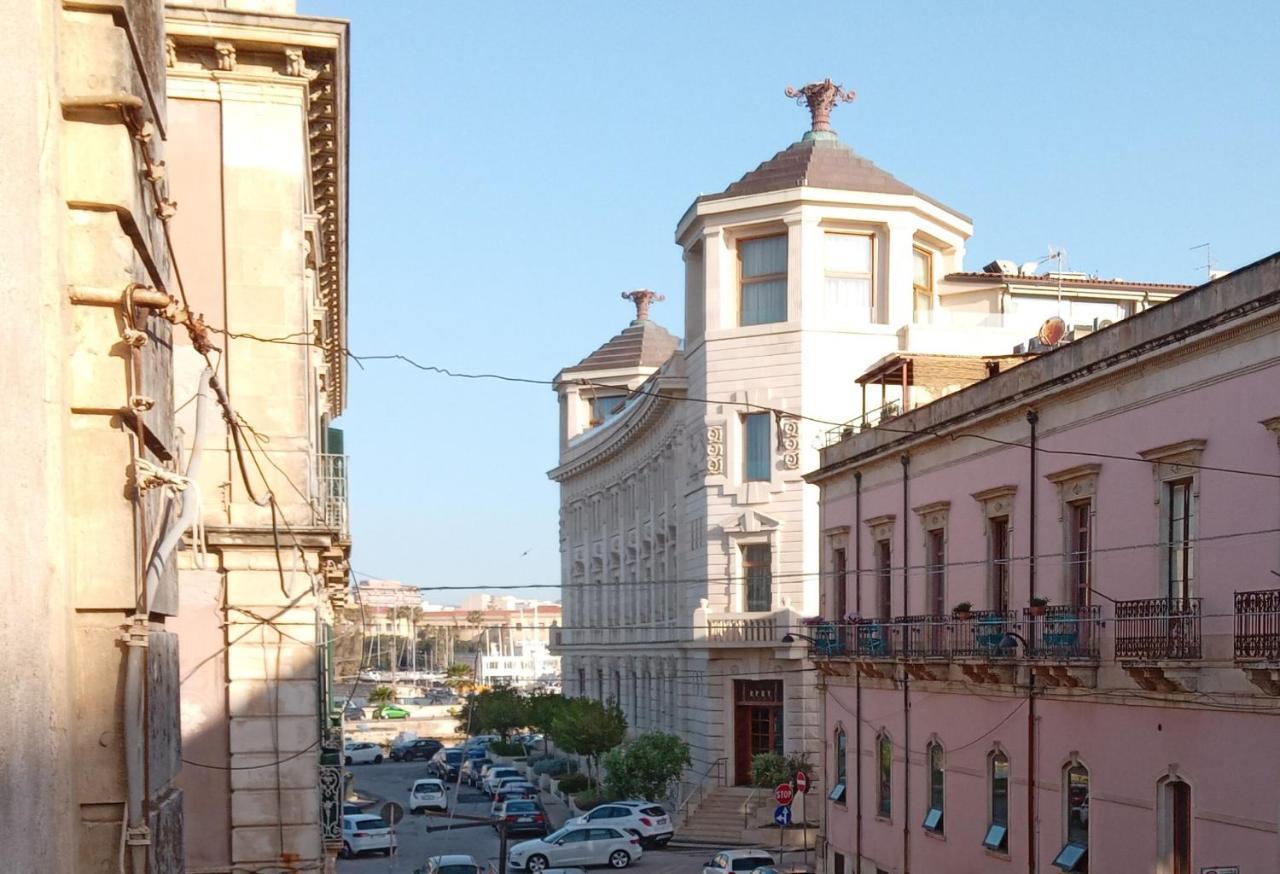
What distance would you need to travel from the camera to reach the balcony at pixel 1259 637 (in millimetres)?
19531

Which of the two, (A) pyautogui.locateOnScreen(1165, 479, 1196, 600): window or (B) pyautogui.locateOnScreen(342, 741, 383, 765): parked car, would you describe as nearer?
(A) pyautogui.locateOnScreen(1165, 479, 1196, 600): window

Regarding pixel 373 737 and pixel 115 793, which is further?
pixel 373 737

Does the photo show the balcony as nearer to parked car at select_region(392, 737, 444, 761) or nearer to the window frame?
the window frame

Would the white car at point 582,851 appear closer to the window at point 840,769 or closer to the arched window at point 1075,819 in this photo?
the window at point 840,769

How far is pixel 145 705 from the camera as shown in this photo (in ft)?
19.3

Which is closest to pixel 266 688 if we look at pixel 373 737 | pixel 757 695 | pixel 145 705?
pixel 145 705

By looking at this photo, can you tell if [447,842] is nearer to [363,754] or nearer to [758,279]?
[758,279]

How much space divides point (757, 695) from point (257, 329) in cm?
3404

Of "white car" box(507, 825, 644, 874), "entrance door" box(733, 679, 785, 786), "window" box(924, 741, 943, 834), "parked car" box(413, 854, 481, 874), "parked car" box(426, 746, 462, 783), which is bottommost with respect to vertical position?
"parked car" box(426, 746, 462, 783)

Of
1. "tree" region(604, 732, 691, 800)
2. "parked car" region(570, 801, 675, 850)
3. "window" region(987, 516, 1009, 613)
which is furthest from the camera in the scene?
"tree" region(604, 732, 691, 800)

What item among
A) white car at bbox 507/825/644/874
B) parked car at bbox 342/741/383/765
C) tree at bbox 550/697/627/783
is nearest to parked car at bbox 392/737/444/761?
parked car at bbox 342/741/383/765

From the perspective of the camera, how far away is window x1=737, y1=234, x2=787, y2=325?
2021 inches

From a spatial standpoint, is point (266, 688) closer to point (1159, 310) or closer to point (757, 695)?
point (1159, 310)

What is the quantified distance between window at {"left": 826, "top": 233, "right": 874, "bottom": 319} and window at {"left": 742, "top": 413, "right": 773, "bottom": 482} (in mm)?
3883
